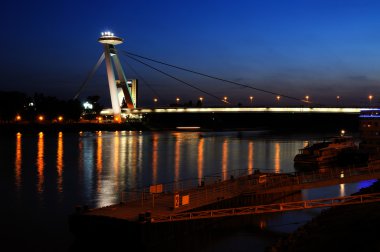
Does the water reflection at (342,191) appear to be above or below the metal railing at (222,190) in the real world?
below

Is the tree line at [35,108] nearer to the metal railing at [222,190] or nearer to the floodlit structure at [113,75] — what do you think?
the floodlit structure at [113,75]

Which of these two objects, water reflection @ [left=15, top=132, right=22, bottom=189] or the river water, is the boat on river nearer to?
the river water

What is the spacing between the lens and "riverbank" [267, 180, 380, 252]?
9.32 meters

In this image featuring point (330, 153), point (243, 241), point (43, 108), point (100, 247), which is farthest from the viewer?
point (43, 108)

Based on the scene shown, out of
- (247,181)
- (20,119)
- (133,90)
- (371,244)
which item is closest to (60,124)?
(20,119)

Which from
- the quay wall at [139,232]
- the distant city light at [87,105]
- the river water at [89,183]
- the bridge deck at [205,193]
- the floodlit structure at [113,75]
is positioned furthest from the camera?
the distant city light at [87,105]

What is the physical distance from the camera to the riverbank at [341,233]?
932 cm

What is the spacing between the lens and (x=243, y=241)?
40.6 feet

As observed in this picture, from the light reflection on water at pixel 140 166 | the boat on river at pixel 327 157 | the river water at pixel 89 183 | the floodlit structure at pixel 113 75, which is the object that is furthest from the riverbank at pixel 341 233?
the floodlit structure at pixel 113 75

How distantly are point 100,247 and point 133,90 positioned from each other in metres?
81.8

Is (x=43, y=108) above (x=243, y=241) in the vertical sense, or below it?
above

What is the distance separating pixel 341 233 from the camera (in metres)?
10.4

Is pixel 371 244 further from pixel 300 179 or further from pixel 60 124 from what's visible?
pixel 60 124

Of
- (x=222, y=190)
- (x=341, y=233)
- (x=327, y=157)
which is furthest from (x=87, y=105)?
(x=341, y=233)
